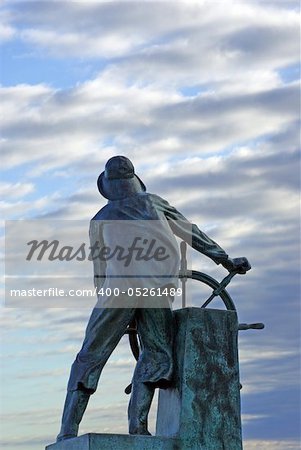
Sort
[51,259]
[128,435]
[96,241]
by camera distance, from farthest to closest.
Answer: [51,259]
[96,241]
[128,435]

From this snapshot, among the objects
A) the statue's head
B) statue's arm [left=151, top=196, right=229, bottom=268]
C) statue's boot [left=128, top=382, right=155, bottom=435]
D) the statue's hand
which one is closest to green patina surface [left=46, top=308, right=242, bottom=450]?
statue's boot [left=128, top=382, right=155, bottom=435]

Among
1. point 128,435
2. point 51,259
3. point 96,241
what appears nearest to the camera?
point 128,435

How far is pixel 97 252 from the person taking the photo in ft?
49.1

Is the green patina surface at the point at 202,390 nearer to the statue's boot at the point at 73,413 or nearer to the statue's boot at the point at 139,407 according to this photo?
the statue's boot at the point at 73,413

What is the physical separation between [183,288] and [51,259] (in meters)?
1.95

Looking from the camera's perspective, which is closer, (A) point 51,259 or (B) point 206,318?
(B) point 206,318

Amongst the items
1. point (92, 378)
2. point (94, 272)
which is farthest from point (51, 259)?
point (92, 378)

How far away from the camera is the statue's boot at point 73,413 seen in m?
14.3

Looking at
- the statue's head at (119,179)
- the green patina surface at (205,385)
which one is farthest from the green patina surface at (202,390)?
the statue's head at (119,179)

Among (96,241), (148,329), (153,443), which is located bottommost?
(153,443)

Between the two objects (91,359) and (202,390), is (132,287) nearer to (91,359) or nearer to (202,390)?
(91,359)

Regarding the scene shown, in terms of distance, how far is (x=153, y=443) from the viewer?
14.0 m

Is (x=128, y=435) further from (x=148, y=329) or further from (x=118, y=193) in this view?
(x=118, y=193)

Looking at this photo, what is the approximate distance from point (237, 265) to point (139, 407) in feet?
7.06
